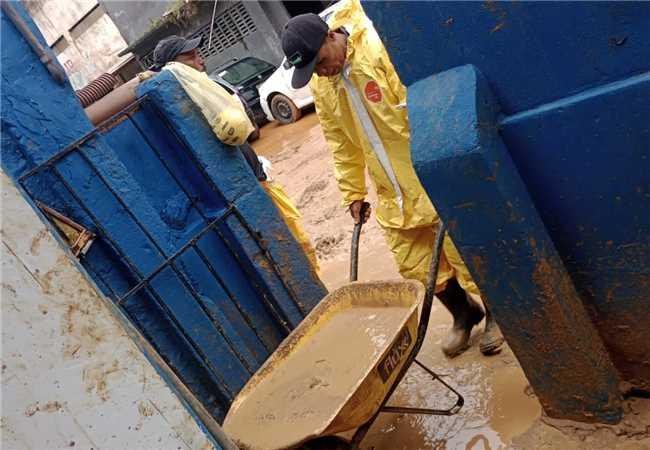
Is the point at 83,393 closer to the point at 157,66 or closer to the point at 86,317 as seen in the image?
the point at 86,317

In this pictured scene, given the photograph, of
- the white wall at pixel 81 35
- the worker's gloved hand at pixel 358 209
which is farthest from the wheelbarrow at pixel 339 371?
the white wall at pixel 81 35

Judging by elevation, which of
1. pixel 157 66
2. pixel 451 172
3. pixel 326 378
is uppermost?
→ pixel 157 66

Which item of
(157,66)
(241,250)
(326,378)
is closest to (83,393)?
(326,378)

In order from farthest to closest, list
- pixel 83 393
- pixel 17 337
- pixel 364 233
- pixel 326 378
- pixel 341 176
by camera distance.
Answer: pixel 364 233 < pixel 341 176 < pixel 326 378 < pixel 83 393 < pixel 17 337

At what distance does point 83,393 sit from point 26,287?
0.33 metres

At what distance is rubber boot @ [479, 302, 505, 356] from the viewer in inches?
127

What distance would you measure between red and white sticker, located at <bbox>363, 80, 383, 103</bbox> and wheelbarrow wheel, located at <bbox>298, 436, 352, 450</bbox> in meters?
1.61

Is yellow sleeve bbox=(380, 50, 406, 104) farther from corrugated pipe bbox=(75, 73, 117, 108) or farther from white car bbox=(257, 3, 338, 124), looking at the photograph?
white car bbox=(257, 3, 338, 124)

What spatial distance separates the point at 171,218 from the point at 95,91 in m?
1.07

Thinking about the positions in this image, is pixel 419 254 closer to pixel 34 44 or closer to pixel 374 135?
pixel 374 135

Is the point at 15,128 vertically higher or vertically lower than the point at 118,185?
higher

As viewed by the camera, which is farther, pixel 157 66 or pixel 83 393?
pixel 157 66

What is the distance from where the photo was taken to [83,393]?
1586 millimetres

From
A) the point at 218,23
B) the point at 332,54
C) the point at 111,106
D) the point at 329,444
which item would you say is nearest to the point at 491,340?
the point at 329,444
